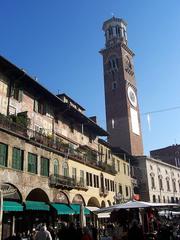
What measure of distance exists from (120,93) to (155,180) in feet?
56.7

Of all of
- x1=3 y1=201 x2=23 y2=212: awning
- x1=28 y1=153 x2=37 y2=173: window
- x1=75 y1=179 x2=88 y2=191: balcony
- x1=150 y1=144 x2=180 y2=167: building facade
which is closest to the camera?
x1=3 y1=201 x2=23 y2=212: awning

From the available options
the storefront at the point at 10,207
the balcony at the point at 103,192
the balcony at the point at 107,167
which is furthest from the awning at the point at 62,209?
the balcony at the point at 107,167

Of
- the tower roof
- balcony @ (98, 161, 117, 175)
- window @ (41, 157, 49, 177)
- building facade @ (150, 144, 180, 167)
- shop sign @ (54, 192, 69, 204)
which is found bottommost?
shop sign @ (54, 192, 69, 204)

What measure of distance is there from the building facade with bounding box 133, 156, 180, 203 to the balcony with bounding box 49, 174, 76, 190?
1073 inches

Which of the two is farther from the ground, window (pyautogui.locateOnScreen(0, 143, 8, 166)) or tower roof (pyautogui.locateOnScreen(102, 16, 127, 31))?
tower roof (pyautogui.locateOnScreen(102, 16, 127, 31))

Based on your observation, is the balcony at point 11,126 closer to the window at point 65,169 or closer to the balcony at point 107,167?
the window at point 65,169

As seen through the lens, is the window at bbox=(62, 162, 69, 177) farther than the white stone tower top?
No

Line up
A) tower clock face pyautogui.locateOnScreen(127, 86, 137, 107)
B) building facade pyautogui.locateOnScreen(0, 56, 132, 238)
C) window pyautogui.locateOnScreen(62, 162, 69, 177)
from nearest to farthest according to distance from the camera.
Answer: building facade pyautogui.locateOnScreen(0, 56, 132, 238), window pyautogui.locateOnScreen(62, 162, 69, 177), tower clock face pyautogui.locateOnScreen(127, 86, 137, 107)

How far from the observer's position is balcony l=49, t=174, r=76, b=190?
2700cm

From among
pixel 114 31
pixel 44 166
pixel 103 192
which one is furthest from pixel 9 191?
pixel 114 31

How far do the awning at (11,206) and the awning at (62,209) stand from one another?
14.9 ft

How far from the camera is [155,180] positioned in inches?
2328

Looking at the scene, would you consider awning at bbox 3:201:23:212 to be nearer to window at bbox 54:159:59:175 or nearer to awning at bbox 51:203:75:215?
awning at bbox 51:203:75:215

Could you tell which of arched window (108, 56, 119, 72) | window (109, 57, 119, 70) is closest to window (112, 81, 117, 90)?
arched window (108, 56, 119, 72)
